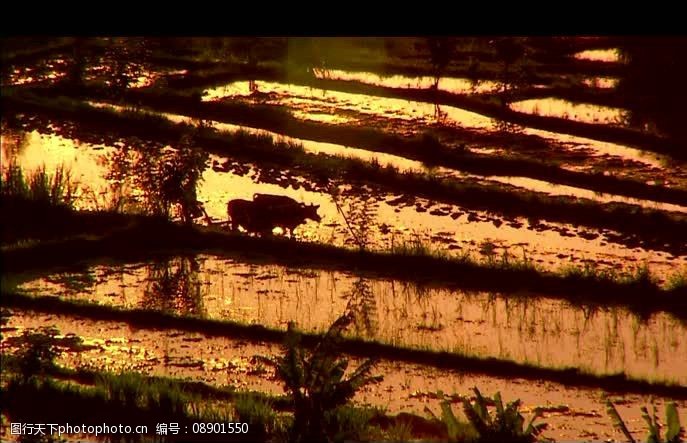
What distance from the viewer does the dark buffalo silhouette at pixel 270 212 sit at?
4426mm

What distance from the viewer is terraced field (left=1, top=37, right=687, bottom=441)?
138 inches

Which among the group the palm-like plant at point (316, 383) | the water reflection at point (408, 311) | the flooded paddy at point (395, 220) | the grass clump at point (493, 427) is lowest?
the grass clump at point (493, 427)

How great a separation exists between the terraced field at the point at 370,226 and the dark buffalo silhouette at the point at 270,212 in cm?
2

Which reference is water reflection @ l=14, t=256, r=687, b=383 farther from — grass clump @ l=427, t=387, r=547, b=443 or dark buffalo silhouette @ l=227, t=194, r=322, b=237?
grass clump @ l=427, t=387, r=547, b=443

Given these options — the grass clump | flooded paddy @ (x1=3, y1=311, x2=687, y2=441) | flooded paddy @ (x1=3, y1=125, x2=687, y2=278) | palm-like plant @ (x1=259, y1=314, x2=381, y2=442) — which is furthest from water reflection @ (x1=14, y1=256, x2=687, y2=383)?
the grass clump

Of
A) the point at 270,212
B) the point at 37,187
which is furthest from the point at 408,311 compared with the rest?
the point at 37,187

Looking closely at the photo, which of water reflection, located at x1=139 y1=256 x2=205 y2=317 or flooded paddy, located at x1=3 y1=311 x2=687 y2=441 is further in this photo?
water reflection, located at x1=139 y1=256 x2=205 y2=317

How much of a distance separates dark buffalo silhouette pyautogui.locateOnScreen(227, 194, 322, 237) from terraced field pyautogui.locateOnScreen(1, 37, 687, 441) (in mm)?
15

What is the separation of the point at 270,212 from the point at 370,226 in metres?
0.42

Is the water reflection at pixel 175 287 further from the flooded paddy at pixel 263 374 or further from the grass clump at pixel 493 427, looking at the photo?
the grass clump at pixel 493 427

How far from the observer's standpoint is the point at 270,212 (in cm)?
442

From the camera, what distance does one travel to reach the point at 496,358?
3531mm

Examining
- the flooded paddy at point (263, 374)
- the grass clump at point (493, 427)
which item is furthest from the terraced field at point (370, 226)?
the grass clump at point (493, 427)

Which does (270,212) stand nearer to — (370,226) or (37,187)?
(370,226)
